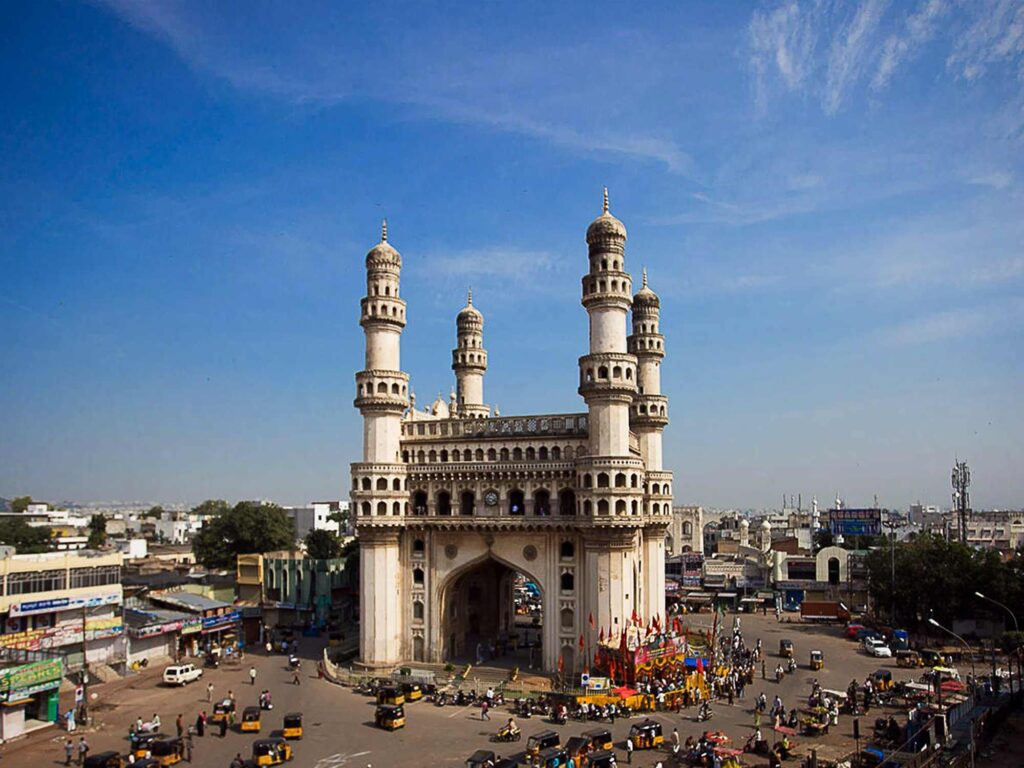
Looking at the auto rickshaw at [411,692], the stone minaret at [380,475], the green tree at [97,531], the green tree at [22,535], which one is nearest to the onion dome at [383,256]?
the stone minaret at [380,475]

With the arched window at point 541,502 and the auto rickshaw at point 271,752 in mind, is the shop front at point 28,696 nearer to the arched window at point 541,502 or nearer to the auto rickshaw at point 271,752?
the auto rickshaw at point 271,752

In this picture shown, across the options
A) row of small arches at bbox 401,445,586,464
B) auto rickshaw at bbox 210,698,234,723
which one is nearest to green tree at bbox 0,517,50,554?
row of small arches at bbox 401,445,586,464

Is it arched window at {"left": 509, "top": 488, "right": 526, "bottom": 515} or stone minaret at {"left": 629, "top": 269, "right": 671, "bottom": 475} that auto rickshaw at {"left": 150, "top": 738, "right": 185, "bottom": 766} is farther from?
stone minaret at {"left": 629, "top": 269, "right": 671, "bottom": 475}

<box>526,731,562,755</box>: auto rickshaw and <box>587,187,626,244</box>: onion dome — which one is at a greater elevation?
<box>587,187,626,244</box>: onion dome

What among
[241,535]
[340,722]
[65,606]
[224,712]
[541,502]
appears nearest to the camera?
[224,712]

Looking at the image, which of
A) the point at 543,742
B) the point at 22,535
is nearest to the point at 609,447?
the point at 543,742

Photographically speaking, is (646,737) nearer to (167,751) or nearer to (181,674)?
(167,751)

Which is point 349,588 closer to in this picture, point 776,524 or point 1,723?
point 1,723
